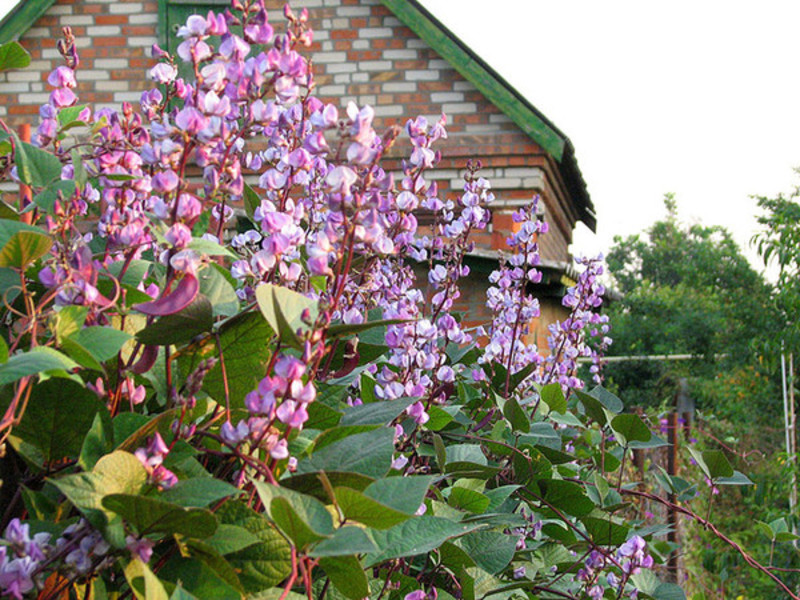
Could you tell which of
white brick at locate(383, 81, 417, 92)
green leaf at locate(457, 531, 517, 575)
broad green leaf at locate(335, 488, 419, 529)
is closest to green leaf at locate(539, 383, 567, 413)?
green leaf at locate(457, 531, 517, 575)

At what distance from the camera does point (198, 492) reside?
662 millimetres

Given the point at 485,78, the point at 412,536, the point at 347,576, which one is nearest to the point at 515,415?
the point at 412,536

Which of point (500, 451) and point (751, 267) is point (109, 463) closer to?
point (500, 451)

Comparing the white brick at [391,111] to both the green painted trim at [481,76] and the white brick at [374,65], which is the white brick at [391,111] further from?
the green painted trim at [481,76]

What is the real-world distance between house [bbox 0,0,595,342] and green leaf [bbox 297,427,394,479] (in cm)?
738

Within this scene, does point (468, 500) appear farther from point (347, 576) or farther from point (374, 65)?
point (374, 65)

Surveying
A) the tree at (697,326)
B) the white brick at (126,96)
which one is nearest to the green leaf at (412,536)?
the tree at (697,326)

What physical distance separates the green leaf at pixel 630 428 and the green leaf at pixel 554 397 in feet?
0.38

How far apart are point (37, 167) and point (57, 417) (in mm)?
281

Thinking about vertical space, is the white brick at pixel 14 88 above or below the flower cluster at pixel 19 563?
above

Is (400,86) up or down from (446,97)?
up

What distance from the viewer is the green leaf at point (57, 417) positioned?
2.61ft

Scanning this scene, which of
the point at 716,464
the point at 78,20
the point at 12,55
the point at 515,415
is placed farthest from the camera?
the point at 78,20

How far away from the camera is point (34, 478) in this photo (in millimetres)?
820
